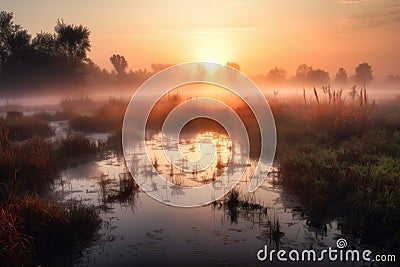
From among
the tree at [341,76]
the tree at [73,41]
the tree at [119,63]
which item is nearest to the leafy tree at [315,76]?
the tree at [341,76]

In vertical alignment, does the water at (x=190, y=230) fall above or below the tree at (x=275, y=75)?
below

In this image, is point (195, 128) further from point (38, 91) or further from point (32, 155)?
point (38, 91)

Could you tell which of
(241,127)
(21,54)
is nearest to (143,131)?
(241,127)

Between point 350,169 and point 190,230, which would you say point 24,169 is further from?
point 350,169

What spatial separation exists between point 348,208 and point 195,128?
14337 mm

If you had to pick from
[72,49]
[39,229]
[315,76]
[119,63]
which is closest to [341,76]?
[315,76]

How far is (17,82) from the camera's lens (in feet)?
131

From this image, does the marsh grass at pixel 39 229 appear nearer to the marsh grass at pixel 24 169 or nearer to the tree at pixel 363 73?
the marsh grass at pixel 24 169

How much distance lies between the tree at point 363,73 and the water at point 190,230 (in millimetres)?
118178
